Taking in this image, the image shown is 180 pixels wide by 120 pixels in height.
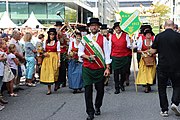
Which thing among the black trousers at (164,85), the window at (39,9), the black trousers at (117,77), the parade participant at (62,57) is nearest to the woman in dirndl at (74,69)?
the parade participant at (62,57)

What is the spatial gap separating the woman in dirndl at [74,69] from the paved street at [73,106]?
290mm

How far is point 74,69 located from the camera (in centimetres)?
1181

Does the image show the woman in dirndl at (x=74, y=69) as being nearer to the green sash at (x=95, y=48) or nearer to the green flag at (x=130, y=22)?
the green flag at (x=130, y=22)

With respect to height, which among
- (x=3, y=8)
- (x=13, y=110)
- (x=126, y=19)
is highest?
(x=3, y=8)

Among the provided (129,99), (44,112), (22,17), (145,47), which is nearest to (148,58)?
(145,47)

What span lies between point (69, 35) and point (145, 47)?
114 inches

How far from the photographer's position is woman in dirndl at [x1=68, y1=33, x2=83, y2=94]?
1162 centimetres

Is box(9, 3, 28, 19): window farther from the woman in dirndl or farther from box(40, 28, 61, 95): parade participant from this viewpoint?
box(40, 28, 61, 95): parade participant

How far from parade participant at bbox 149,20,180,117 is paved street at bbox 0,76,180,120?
34 cm

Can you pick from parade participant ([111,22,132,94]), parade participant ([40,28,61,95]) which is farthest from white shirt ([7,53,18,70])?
parade participant ([111,22,132,94])

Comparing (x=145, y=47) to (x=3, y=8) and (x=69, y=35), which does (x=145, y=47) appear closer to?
(x=69, y=35)

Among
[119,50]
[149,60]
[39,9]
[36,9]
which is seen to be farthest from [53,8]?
[149,60]

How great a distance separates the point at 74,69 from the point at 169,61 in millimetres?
4208

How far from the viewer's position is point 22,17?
159ft
